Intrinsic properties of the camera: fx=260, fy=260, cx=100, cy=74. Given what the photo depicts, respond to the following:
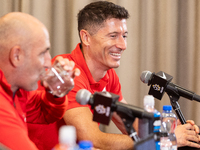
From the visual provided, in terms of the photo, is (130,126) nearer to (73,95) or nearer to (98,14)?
(73,95)

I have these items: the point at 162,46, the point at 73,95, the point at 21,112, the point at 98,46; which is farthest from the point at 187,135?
the point at 162,46

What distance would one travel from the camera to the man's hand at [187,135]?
1.32 metres

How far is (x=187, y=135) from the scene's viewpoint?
1338 mm

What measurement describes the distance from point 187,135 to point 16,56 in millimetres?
939

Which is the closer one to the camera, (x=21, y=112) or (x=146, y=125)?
(x=146, y=125)

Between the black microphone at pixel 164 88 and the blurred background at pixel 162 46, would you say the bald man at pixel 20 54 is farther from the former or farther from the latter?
the blurred background at pixel 162 46

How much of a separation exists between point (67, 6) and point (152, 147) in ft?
6.12

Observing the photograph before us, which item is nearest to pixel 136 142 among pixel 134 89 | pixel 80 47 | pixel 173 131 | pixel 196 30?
pixel 173 131

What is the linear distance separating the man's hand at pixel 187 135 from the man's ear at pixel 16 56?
87 centimetres

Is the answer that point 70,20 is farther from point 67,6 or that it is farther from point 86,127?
point 86,127

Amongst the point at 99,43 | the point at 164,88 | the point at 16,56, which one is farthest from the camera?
the point at 99,43

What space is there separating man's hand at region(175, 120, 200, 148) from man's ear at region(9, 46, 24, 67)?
2.84 feet

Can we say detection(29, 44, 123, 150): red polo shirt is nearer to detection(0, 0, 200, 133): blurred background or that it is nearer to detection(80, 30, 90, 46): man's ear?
detection(80, 30, 90, 46): man's ear

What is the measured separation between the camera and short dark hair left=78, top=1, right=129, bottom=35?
1.62 meters
